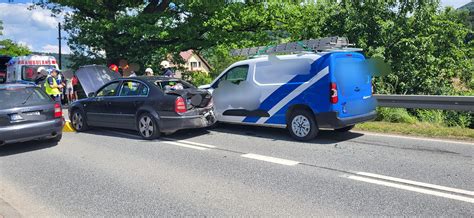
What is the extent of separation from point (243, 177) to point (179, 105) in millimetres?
3377

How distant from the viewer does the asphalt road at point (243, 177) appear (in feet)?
15.2

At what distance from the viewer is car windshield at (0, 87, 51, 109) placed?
26.9ft

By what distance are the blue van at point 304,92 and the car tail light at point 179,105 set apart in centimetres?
140

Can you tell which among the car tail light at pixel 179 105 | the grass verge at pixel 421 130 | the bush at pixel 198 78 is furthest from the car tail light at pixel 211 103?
the bush at pixel 198 78

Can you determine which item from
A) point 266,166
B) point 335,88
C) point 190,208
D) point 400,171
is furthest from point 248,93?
point 190,208

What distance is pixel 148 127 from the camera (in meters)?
9.12

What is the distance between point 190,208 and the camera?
15.2 feet

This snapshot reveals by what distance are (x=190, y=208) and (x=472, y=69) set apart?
669 inches

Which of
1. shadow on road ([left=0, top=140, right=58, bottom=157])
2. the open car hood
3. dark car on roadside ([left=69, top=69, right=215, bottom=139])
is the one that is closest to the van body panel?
dark car on roadside ([left=69, top=69, right=215, bottom=139])

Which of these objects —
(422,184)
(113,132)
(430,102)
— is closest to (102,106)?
(113,132)

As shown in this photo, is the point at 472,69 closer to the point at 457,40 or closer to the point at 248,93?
the point at 457,40

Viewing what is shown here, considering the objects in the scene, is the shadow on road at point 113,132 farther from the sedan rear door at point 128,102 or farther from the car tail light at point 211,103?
the car tail light at point 211,103

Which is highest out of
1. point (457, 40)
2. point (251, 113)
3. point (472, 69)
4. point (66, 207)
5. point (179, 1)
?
point (179, 1)

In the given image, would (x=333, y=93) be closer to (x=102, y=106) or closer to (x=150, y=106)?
(x=150, y=106)
